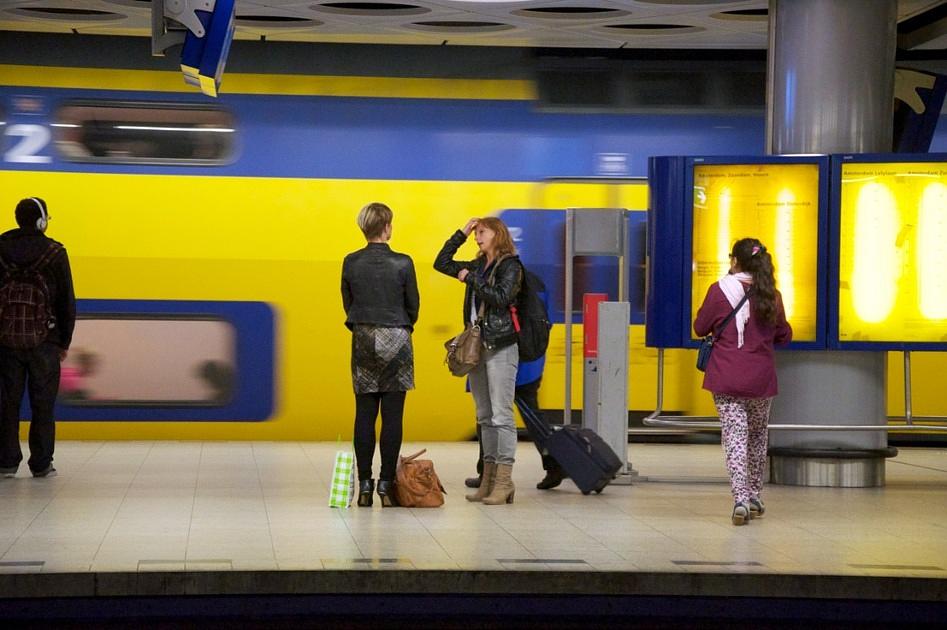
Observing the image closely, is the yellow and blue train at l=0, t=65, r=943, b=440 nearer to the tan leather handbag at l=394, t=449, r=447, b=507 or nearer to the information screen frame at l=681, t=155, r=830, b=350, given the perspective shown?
the information screen frame at l=681, t=155, r=830, b=350

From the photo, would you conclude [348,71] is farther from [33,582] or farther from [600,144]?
[33,582]

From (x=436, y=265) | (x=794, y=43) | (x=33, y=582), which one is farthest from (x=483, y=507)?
(x=794, y=43)

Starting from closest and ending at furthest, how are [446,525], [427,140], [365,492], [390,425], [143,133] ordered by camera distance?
[446,525] → [390,425] → [365,492] → [143,133] → [427,140]

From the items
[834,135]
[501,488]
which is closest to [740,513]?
[501,488]

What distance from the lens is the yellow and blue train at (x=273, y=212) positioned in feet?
41.7

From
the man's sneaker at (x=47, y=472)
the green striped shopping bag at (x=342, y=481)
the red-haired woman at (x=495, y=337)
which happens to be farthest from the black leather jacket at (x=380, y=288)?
the man's sneaker at (x=47, y=472)

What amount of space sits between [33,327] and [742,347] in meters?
4.69

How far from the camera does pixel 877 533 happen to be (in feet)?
27.4

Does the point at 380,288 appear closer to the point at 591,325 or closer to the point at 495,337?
the point at 495,337

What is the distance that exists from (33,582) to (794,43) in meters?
6.57

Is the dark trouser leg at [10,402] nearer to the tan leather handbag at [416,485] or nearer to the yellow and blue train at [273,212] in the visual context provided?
the yellow and blue train at [273,212]

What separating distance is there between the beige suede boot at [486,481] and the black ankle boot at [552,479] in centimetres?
87

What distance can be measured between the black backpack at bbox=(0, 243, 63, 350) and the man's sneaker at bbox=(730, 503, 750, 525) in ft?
15.5

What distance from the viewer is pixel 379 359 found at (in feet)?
29.1
